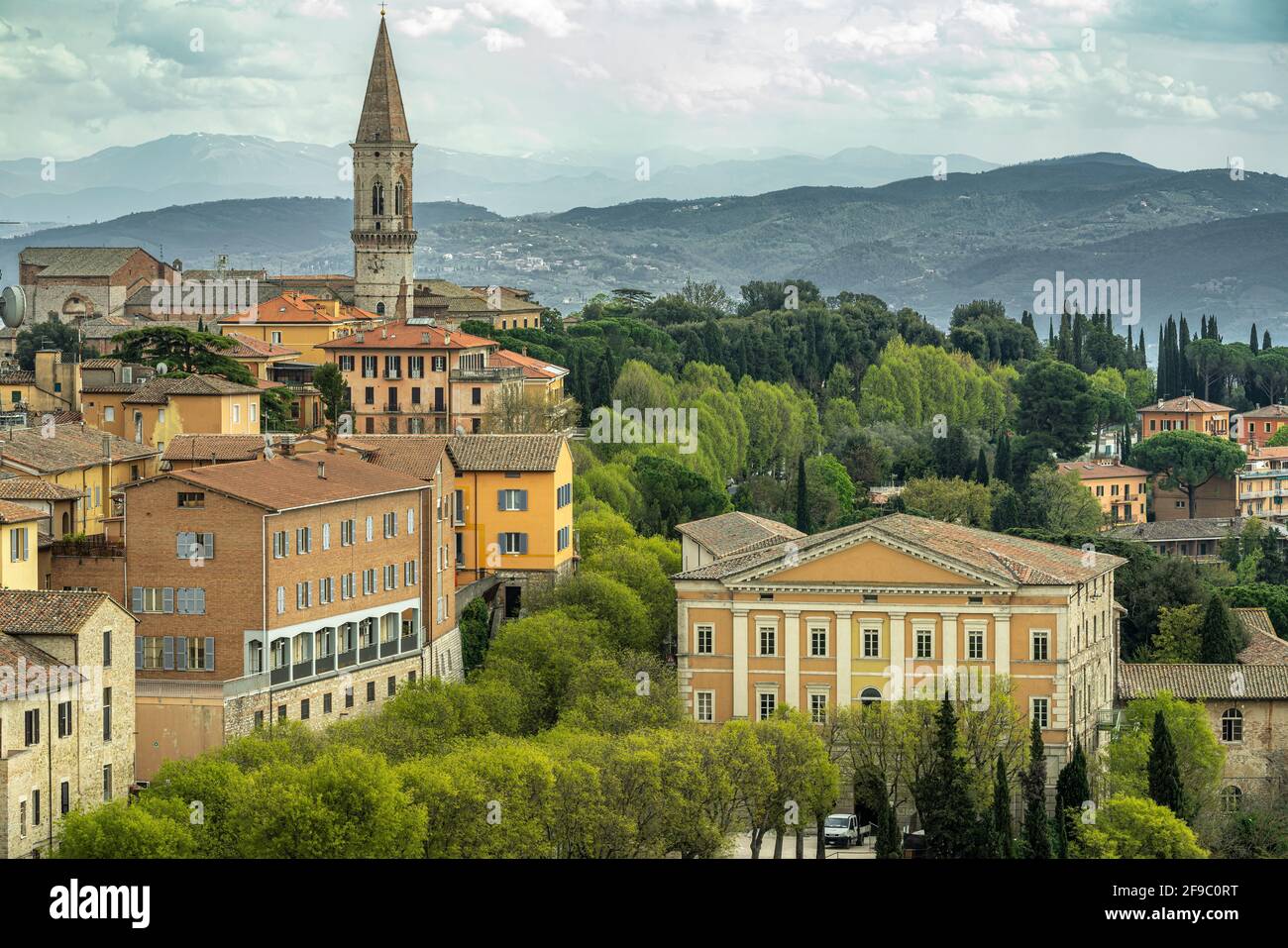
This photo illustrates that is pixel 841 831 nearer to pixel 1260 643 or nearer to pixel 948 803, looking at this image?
pixel 948 803

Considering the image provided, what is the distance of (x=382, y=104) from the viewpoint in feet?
388

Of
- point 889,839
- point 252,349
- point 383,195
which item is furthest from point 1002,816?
point 383,195

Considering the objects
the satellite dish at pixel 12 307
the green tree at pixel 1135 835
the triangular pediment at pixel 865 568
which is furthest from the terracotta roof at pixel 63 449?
the green tree at pixel 1135 835

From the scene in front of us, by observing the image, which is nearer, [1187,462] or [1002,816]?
[1002,816]

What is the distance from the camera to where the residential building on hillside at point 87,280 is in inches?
5192

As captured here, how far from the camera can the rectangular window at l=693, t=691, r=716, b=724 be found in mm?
60438

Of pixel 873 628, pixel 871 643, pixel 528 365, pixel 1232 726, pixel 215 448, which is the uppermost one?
pixel 528 365

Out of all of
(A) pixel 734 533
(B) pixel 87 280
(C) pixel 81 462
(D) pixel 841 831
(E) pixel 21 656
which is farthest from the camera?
(B) pixel 87 280

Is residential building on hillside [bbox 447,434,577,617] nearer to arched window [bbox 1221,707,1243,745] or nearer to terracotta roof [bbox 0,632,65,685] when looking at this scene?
arched window [bbox 1221,707,1243,745]

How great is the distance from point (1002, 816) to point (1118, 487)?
82.4m

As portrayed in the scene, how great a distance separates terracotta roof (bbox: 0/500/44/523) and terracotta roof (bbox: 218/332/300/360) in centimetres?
3602

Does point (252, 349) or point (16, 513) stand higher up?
point (252, 349)

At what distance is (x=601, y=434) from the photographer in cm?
9381
